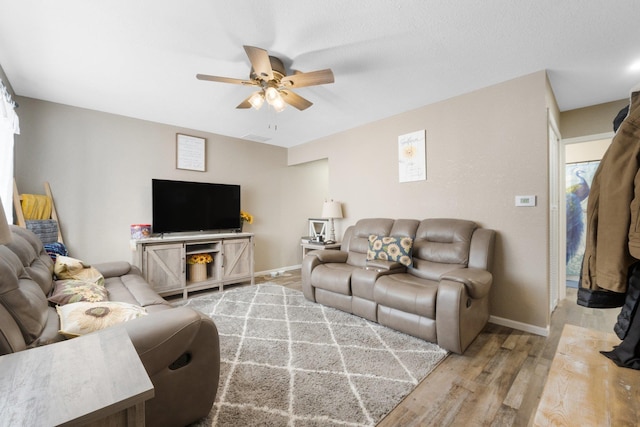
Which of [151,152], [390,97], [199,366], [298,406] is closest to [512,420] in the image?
[298,406]

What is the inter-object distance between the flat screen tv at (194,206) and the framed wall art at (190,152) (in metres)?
0.34

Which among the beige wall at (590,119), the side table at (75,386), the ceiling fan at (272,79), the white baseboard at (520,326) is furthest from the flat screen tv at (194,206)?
the beige wall at (590,119)

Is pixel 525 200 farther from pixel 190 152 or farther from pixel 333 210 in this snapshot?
pixel 190 152

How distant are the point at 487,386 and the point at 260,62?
2.66 metres

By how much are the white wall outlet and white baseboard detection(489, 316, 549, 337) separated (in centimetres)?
113

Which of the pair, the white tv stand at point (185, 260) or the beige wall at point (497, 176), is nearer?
the beige wall at point (497, 176)

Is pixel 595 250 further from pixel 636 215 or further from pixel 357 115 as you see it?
pixel 357 115

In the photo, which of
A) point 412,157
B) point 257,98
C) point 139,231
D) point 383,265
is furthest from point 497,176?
point 139,231

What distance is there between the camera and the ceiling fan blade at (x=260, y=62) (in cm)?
176

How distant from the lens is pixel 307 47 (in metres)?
2.05

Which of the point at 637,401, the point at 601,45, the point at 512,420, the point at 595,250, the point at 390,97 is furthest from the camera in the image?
the point at 390,97

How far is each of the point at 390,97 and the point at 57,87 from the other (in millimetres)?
3473

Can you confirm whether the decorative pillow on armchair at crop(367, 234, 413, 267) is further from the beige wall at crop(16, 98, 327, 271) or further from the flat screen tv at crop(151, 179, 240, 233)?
the beige wall at crop(16, 98, 327, 271)

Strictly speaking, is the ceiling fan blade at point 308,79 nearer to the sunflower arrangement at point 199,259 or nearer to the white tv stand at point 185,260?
the white tv stand at point 185,260
